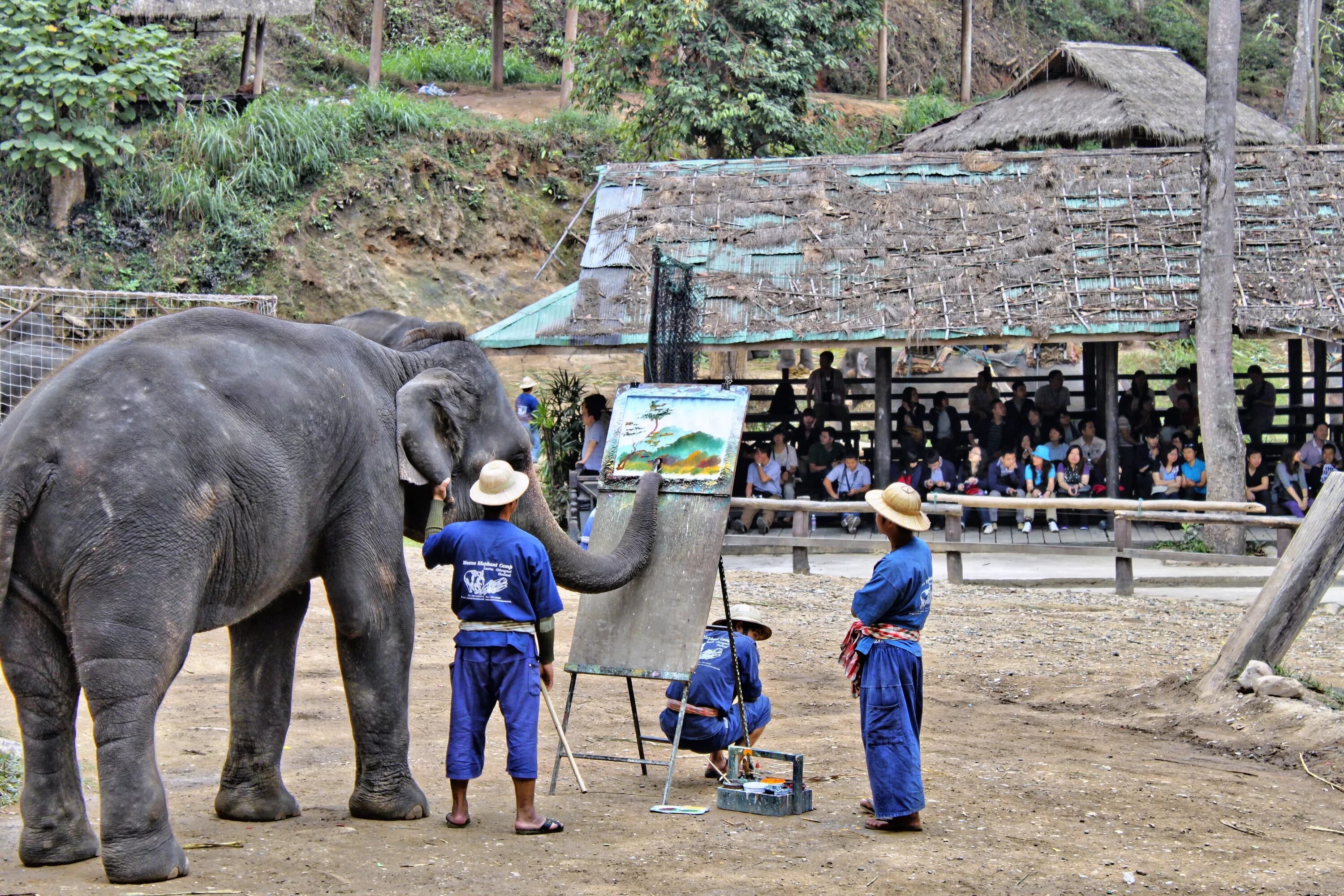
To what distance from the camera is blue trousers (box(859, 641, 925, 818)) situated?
19.7 ft

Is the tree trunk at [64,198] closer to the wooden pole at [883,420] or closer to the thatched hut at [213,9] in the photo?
the thatched hut at [213,9]

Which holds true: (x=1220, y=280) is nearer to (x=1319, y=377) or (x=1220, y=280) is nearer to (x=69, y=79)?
(x=1319, y=377)

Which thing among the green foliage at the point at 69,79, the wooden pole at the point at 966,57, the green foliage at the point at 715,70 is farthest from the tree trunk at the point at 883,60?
the green foliage at the point at 69,79

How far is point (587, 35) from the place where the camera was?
2309cm

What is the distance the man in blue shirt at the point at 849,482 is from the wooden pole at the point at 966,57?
18.6 meters

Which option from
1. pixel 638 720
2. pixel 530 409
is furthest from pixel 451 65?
pixel 638 720

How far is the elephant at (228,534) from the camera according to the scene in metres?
4.90

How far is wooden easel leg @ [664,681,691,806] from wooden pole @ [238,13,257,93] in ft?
65.5

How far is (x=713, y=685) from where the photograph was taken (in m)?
6.68

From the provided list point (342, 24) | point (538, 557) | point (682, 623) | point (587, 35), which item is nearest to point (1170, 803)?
point (682, 623)

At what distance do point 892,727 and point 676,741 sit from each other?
3.37ft

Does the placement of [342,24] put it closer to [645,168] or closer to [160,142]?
[160,142]

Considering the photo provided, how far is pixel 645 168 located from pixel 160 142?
30.9 ft

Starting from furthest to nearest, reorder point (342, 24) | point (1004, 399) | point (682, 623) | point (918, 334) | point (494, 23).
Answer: point (342, 24)
point (494, 23)
point (1004, 399)
point (918, 334)
point (682, 623)
